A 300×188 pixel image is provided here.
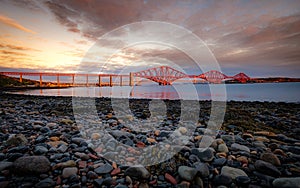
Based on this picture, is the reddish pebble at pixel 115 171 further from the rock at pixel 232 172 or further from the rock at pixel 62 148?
the rock at pixel 232 172

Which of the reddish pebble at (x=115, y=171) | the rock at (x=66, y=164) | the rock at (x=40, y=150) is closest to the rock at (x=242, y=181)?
the reddish pebble at (x=115, y=171)

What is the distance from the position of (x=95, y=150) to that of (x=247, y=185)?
6.06 feet

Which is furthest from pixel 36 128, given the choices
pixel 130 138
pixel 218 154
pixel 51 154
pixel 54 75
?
pixel 54 75

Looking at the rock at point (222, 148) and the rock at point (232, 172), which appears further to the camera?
the rock at point (222, 148)

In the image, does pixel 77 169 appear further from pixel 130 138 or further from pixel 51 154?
pixel 130 138

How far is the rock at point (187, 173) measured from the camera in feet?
5.14

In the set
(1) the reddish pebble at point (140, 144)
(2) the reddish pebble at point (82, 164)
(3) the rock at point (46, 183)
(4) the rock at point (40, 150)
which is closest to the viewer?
(3) the rock at point (46, 183)

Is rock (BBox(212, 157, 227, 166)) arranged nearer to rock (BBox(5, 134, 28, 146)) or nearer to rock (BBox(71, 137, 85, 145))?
rock (BBox(71, 137, 85, 145))

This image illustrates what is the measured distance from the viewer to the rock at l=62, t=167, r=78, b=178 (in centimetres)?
160

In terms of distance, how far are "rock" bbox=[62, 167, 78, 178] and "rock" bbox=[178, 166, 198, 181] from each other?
3.61ft

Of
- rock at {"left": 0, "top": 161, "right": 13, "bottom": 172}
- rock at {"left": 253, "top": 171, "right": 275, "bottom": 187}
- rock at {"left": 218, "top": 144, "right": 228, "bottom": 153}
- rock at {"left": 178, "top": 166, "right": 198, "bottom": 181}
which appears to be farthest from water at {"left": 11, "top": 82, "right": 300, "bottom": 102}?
rock at {"left": 0, "top": 161, "right": 13, "bottom": 172}

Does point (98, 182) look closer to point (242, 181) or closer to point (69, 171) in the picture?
point (69, 171)

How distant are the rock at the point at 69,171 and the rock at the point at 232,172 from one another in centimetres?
157

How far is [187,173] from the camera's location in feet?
5.27
